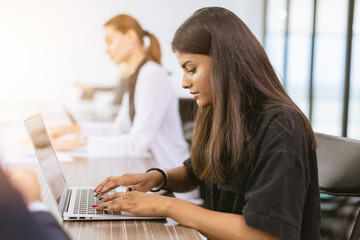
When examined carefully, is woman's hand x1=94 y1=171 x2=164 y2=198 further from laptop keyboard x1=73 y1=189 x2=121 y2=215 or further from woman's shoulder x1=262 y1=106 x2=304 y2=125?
woman's shoulder x1=262 y1=106 x2=304 y2=125

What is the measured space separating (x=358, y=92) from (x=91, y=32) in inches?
140

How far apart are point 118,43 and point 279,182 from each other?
1865 millimetres

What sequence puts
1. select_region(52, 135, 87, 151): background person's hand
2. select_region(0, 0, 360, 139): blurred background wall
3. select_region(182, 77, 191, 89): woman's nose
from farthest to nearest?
select_region(0, 0, 360, 139): blurred background wall
select_region(52, 135, 87, 151): background person's hand
select_region(182, 77, 191, 89): woman's nose

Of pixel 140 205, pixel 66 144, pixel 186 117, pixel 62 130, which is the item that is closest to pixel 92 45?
pixel 186 117

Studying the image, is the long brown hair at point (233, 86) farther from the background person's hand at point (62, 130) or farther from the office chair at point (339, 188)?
the background person's hand at point (62, 130)

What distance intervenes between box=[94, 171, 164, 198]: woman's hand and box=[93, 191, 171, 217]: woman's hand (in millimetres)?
157

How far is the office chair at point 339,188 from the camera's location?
100 cm

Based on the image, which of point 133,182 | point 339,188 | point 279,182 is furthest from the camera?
point 133,182

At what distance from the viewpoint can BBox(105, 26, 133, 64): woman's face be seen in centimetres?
249

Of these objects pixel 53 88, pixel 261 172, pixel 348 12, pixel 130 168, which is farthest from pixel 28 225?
pixel 53 88

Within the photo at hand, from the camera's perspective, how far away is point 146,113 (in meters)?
2.20

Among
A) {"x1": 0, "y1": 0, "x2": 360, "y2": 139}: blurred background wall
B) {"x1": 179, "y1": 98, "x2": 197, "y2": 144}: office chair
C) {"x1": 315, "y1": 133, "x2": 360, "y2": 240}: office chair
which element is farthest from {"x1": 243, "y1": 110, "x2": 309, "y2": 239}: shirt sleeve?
{"x1": 0, "y1": 0, "x2": 360, "y2": 139}: blurred background wall

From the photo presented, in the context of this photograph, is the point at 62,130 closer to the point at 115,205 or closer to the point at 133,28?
the point at 133,28

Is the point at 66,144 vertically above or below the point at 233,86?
below
